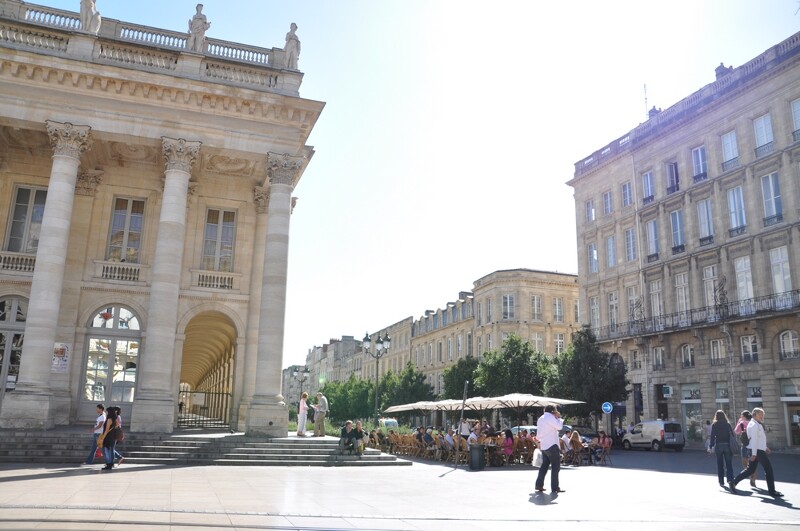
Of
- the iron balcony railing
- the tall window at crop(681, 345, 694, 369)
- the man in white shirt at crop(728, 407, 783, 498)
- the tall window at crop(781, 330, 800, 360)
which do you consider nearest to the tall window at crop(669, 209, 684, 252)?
the iron balcony railing

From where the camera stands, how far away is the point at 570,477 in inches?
653

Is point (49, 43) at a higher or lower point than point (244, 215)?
higher

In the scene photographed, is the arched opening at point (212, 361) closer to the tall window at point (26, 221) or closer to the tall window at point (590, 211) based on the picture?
the tall window at point (26, 221)

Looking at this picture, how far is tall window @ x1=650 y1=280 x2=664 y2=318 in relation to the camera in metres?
38.8

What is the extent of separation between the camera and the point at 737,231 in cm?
3428

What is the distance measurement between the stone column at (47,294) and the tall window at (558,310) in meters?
49.5

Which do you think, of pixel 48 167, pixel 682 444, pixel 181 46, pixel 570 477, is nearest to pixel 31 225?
pixel 48 167

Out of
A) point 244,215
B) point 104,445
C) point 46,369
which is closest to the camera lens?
point 104,445

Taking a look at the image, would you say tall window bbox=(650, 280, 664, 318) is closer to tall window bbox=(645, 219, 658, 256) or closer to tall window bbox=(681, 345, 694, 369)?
tall window bbox=(645, 219, 658, 256)

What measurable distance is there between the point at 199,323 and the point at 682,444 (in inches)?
949

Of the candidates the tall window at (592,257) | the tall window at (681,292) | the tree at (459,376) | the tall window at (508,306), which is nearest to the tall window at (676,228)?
the tall window at (681,292)

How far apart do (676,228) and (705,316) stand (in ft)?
20.9

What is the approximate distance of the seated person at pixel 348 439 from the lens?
17672 mm

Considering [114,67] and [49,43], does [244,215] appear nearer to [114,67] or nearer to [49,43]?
[114,67]
